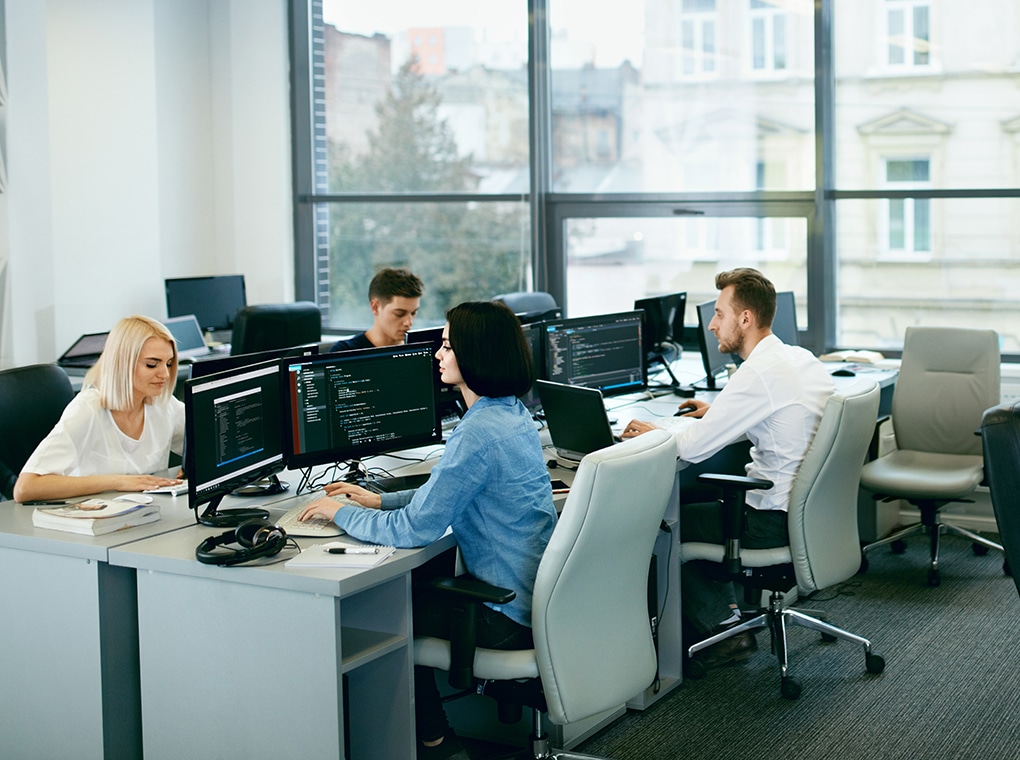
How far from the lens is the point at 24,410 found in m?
3.62

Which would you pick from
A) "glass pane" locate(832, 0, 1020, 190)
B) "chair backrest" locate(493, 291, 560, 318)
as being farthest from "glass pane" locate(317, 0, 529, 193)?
"glass pane" locate(832, 0, 1020, 190)

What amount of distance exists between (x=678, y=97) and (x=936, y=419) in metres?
2.34

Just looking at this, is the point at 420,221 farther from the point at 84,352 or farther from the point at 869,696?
the point at 869,696

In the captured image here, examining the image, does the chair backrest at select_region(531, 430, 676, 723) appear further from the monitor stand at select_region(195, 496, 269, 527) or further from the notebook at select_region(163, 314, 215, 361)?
the notebook at select_region(163, 314, 215, 361)

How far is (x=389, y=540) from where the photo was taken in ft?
8.70

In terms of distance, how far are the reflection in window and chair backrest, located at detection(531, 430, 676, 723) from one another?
380 cm

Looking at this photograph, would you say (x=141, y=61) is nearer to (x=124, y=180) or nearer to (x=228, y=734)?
(x=124, y=180)

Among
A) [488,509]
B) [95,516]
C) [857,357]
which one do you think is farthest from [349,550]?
[857,357]

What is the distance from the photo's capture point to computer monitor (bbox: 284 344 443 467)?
3.23 metres

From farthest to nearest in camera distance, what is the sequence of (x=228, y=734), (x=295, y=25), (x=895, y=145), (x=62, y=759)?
(x=295, y=25)
(x=895, y=145)
(x=62, y=759)
(x=228, y=734)

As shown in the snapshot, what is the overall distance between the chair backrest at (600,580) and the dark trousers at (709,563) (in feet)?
2.80

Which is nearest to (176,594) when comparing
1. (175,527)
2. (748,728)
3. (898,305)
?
(175,527)

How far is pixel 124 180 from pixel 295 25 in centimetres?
153

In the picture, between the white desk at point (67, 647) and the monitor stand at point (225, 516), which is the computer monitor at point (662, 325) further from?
the white desk at point (67, 647)
